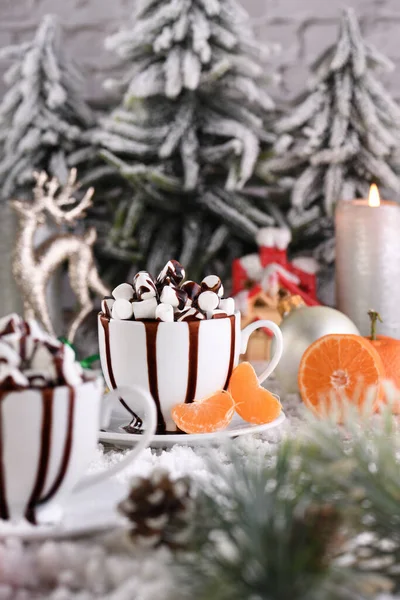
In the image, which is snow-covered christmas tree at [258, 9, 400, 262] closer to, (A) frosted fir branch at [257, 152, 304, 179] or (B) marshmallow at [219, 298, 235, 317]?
(A) frosted fir branch at [257, 152, 304, 179]

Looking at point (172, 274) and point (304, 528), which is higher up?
point (172, 274)

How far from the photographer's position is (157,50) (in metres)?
1.34

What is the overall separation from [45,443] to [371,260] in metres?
0.80

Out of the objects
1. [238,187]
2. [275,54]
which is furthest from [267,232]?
[275,54]

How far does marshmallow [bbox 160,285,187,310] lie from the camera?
0.80 meters

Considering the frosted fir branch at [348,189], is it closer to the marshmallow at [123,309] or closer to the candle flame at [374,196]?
the candle flame at [374,196]

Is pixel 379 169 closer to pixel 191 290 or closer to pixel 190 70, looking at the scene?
pixel 190 70

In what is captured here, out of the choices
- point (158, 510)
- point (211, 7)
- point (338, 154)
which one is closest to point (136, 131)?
point (211, 7)

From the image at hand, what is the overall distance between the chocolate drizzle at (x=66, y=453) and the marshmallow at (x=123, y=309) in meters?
0.28

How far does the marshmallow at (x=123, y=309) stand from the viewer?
80 cm

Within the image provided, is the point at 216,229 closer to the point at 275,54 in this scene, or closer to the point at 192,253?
the point at 192,253

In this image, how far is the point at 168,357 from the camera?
79 centimetres

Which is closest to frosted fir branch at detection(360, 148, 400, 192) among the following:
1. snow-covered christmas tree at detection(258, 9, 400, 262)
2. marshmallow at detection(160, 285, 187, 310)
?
snow-covered christmas tree at detection(258, 9, 400, 262)

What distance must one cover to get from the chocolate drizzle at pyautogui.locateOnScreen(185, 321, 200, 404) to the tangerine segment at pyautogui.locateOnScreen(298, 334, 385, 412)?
0.58 feet
